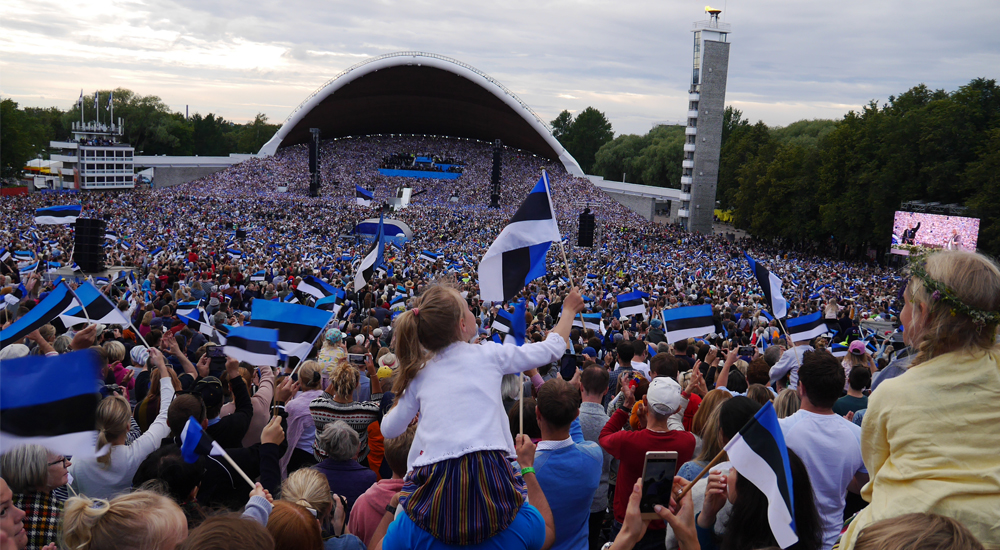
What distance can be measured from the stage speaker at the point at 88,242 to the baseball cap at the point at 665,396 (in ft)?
44.1

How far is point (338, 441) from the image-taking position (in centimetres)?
315

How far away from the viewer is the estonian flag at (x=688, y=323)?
23.2 feet

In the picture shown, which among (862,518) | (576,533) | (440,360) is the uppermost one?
(440,360)

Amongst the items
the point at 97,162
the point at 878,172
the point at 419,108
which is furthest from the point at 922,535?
the point at 419,108

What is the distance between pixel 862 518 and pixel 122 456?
3045 millimetres

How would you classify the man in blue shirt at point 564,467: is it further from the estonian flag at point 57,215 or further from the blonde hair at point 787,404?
the estonian flag at point 57,215

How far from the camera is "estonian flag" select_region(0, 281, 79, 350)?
4273mm

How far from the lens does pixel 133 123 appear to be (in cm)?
7031

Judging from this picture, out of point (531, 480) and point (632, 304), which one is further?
point (632, 304)

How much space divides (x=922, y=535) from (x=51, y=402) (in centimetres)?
262

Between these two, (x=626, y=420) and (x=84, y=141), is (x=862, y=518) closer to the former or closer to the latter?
(x=626, y=420)

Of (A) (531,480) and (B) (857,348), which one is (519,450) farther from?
(B) (857,348)

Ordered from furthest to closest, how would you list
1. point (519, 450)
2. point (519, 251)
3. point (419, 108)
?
point (419, 108), point (519, 251), point (519, 450)

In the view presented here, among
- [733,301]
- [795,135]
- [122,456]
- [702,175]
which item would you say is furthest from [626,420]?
[795,135]
